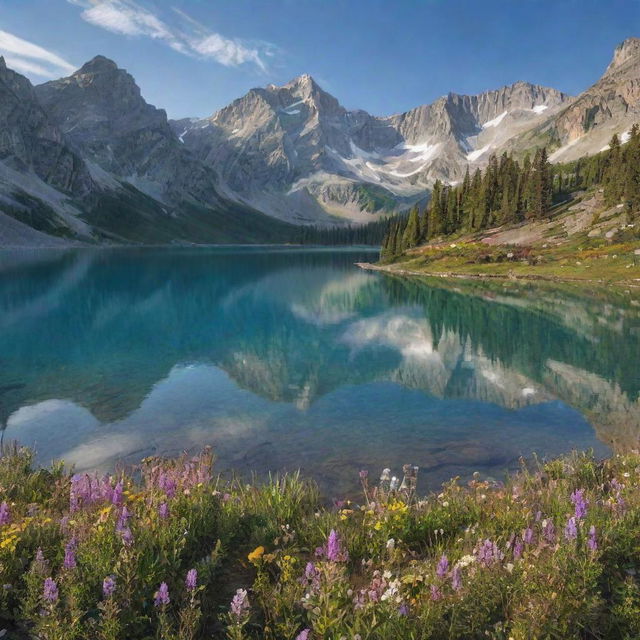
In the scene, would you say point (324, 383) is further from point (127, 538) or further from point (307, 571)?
point (127, 538)

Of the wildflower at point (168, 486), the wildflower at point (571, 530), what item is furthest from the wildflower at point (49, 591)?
the wildflower at point (571, 530)

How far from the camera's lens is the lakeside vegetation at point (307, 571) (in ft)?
17.1

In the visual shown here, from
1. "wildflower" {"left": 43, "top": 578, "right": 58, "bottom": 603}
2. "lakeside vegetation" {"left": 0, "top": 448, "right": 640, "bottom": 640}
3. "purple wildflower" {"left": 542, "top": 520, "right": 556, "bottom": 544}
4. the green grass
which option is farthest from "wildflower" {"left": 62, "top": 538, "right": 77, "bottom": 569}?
the green grass

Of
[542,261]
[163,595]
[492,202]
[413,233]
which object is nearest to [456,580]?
[163,595]

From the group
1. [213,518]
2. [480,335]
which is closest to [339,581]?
[213,518]

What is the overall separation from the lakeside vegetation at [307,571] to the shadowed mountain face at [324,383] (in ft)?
18.4

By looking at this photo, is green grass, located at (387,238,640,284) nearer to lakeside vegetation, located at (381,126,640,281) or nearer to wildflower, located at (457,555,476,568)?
lakeside vegetation, located at (381,126,640,281)

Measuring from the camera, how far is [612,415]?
765 inches

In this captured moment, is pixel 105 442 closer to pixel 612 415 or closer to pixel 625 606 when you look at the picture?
pixel 625 606

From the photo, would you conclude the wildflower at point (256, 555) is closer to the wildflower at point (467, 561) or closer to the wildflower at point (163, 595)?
the wildflower at point (163, 595)

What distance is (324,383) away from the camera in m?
24.5

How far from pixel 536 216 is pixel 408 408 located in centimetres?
11381

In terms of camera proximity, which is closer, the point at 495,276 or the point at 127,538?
the point at 127,538

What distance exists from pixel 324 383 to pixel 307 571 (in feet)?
61.7
